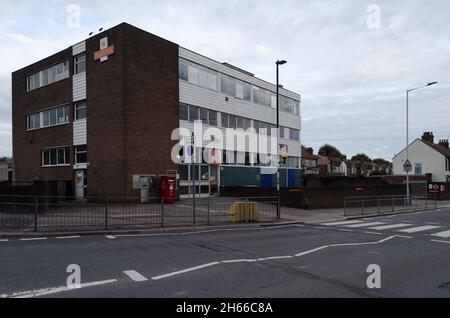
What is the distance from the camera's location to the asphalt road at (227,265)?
7.17 meters

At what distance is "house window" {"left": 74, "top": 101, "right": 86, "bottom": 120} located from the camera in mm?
30255

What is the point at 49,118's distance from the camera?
33562 millimetres

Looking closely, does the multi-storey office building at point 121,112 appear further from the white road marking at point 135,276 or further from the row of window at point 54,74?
the white road marking at point 135,276

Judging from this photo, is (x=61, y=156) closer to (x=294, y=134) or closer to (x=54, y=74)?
(x=54, y=74)

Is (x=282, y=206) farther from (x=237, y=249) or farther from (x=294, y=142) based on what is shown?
(x=294, y=142)

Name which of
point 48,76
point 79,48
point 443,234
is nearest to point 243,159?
point 79,48

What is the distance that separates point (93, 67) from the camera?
29297 mm

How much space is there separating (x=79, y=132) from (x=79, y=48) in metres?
5.72

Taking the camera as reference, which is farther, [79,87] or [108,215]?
[79,87]

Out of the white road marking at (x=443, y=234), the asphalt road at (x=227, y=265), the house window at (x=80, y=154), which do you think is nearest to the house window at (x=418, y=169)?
the house window at (x=80, y=154)

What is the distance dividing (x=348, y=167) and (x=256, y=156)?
79311mm
